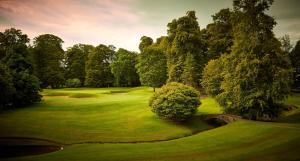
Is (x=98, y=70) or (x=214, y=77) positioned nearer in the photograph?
(x=214, y=77)

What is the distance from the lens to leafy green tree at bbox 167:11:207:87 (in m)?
52.7

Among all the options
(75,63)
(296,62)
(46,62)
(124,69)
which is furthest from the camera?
(75,63)

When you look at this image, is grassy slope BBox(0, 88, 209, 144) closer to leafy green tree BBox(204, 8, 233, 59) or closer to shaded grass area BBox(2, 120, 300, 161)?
shaded grass area BBox(2, 120, 300, 161)

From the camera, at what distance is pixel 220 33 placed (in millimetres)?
53562

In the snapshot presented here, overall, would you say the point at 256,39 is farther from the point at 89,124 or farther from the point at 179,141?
the point at 89,124

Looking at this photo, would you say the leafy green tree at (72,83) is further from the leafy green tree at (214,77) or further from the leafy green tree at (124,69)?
the leafy green tree at (214,77)

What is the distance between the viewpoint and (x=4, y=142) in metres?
27.8

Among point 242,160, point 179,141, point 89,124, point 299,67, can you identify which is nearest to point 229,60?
point 179,141

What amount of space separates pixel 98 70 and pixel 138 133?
2405 inches

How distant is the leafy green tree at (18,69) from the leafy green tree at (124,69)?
39191 mm

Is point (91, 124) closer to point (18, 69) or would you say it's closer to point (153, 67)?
point (18, 69)

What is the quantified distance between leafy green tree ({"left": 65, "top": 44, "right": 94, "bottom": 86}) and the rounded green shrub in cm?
6199

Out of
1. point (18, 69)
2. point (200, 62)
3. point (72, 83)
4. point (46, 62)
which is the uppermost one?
point (46, 62)

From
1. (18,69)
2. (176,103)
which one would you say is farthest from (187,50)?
(18,69)
